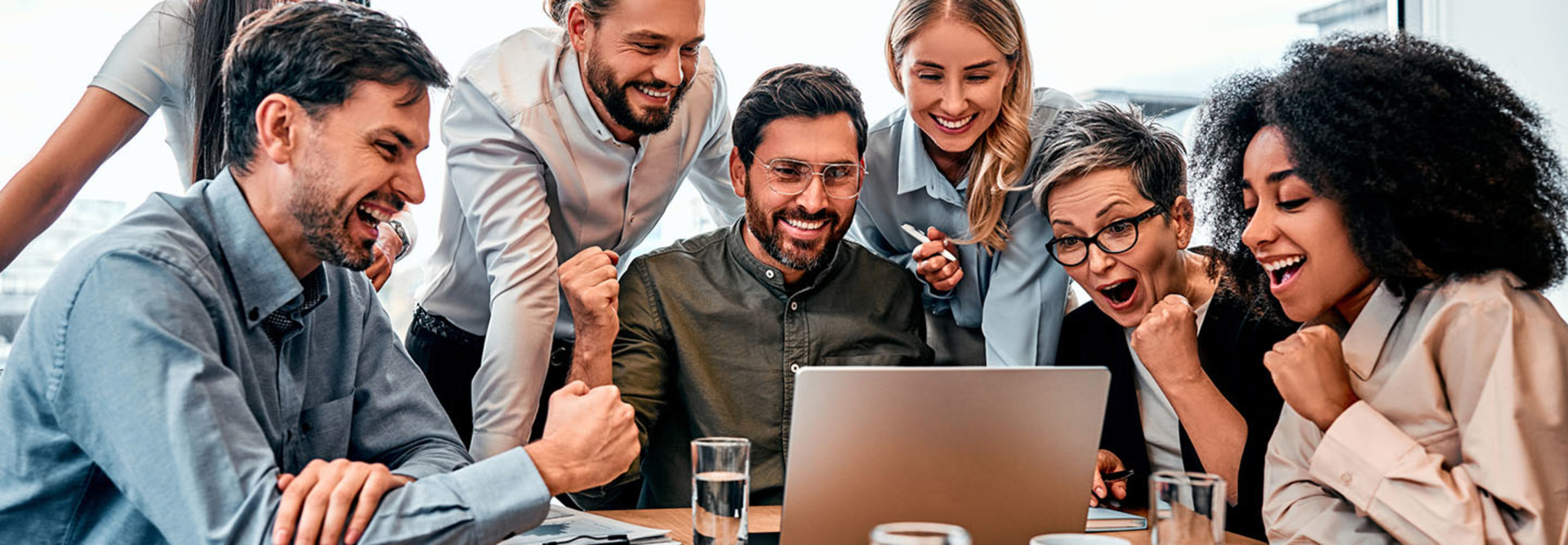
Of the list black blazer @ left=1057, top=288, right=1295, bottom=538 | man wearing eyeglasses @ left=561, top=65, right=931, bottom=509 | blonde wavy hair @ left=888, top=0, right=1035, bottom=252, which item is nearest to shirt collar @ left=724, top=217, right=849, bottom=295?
man wearing eyeglasses @ left=561, top=65, right=931, bottom=509

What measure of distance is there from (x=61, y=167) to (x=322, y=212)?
3.49 ft

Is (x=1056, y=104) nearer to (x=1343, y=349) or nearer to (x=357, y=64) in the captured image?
(x=1343, y=349)

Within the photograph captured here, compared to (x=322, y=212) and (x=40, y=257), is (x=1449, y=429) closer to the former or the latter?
(x=322, y=212)

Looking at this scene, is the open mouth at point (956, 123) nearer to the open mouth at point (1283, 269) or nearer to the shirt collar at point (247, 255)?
the open mouth at point (1283, 269)

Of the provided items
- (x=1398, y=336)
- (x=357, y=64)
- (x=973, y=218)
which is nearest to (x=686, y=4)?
(x=973, y=218)

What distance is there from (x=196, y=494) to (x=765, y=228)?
1.38 meters

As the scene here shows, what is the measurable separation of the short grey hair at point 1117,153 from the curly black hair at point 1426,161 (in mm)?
565

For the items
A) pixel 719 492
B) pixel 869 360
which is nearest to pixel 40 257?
pixel 869 360

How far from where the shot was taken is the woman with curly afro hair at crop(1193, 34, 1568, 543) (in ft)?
4.44

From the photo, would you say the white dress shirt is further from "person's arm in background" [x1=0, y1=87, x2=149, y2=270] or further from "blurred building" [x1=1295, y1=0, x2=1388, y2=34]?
"blurred building" [x1=1295, y1=0, x2=1388, y2=34]

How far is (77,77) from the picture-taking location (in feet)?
9.24

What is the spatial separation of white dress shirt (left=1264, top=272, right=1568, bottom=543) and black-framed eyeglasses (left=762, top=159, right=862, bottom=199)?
3.54 feet

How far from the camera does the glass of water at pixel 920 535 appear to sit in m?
0.92

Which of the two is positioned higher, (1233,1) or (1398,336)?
(1233,1)
